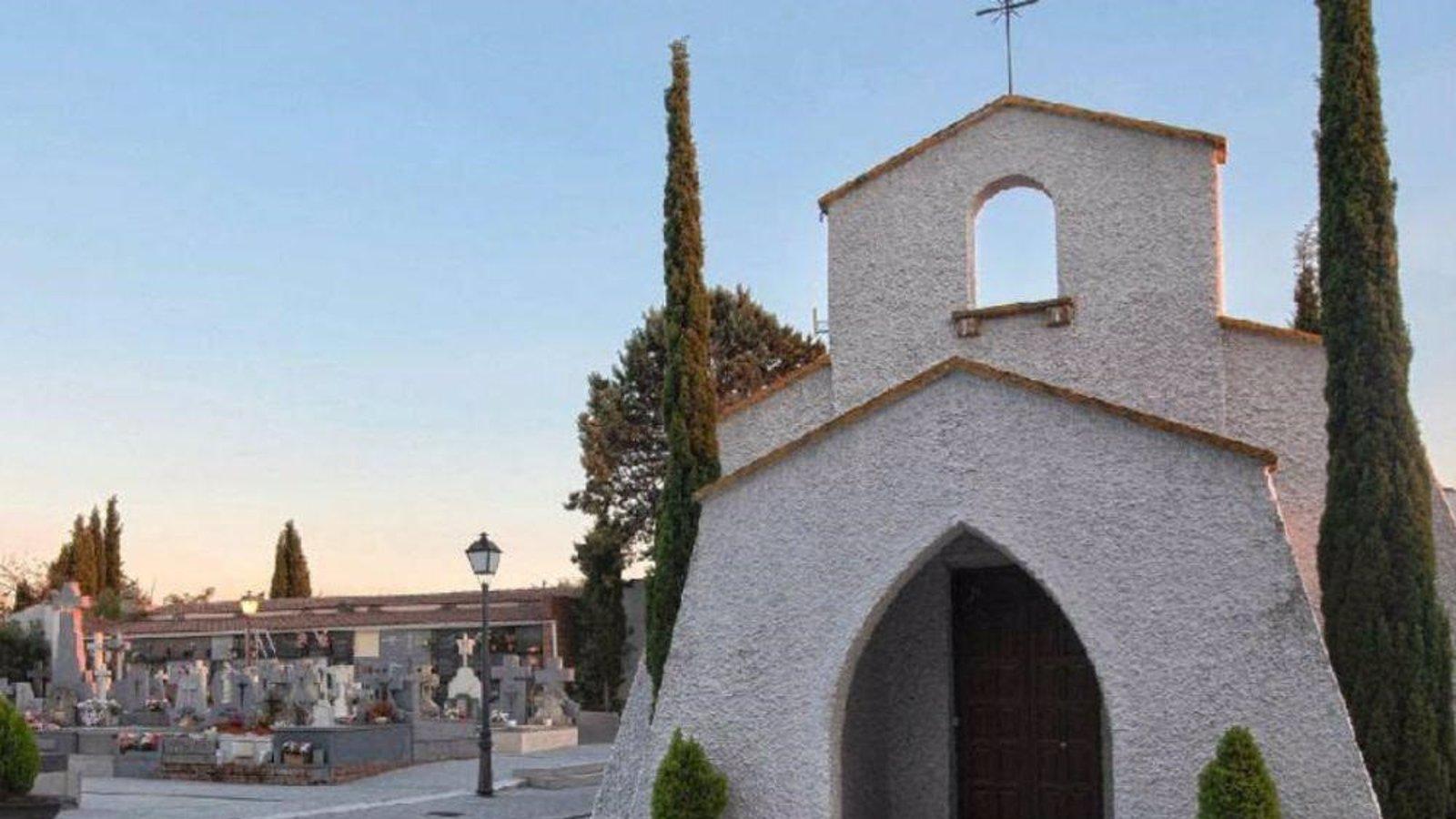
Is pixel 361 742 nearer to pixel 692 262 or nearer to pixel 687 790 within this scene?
pixel 692 262

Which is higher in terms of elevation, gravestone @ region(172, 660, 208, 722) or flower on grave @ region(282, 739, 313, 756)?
gravestone @ region(172, 660, 208, 722)

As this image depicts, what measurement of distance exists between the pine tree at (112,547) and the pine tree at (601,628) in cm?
3492

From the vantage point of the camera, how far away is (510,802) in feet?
75.0

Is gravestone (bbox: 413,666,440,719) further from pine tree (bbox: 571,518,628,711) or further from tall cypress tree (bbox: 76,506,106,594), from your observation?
tall cypress tree (bbox: 76,506,106,594)

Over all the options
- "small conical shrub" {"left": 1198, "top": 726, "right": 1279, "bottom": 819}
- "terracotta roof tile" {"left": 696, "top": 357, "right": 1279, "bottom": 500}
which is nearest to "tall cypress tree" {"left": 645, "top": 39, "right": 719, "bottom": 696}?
"terracotta roof tile" {"left": 696, "top": 357, "right": 1279, "bottom": 500}

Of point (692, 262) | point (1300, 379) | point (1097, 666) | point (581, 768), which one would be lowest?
point (581, 768)

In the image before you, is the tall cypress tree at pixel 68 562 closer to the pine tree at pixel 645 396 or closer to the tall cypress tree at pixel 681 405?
the pine tree at pixel 645 396

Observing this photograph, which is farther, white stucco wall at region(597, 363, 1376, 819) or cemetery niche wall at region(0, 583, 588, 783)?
cemetery niche wall at region(0, 583, 588, 783)

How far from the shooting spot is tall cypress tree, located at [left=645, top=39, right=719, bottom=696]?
52.8ft

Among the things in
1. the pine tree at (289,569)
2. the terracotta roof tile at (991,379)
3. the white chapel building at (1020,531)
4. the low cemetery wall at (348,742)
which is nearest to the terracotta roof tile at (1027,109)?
the white chapel building at (1020,531)

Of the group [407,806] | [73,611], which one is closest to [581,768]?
[407,806]

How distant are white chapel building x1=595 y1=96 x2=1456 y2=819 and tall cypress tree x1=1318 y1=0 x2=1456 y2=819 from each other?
4.20ft

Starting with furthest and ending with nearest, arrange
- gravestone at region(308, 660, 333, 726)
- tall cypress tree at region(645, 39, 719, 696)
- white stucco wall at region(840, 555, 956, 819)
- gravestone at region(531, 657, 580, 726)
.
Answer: gravestone at region(531, 657, 580, 726), gravestone at region(308, 660, 333, 726), tall cypress tree at region(645, 39, 719, 696), white stucco wall at region(840, 555, 956, 819)

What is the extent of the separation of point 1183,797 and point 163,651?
45306mm
